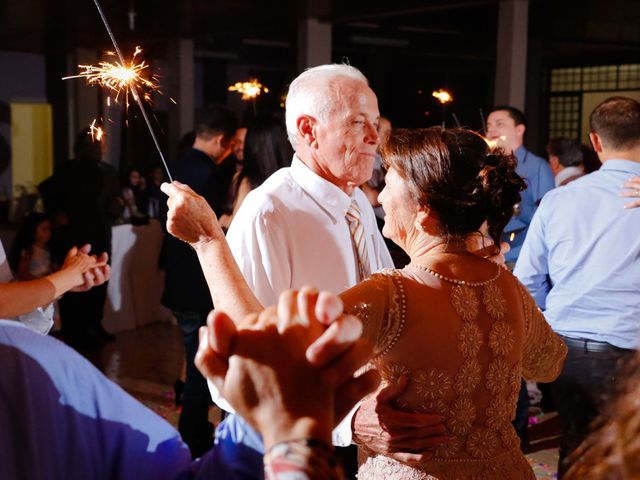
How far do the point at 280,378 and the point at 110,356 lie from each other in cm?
521

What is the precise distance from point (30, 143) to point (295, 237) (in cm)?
1291

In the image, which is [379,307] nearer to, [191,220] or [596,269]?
[191,220]

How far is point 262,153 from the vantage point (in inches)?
139

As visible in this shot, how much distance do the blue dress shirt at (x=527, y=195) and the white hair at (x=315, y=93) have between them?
7.48ft

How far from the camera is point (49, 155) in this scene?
14172 mm

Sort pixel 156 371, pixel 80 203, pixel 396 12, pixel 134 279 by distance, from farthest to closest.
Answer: pixel 396 12, pixel 134 279, pixel 80 203, pixel 156 371

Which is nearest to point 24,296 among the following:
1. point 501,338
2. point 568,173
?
point 501,338

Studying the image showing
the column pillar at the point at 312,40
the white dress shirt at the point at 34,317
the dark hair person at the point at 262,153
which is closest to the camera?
the white dress shirt at the point at 34,317

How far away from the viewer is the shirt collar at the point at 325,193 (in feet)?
6.56

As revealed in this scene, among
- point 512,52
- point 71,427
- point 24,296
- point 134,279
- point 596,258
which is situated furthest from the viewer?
point 512,52

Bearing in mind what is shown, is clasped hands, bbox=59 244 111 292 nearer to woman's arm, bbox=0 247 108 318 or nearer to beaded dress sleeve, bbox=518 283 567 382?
woman's arm, bbox=0 247 108 318

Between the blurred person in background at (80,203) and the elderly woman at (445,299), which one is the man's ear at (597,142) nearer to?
the elderly woman at (445,299)

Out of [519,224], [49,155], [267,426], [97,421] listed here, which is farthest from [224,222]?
[49,155]

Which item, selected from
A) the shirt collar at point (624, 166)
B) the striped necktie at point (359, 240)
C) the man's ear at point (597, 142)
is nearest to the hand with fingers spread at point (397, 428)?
the striped necktie at point (359, 240)
